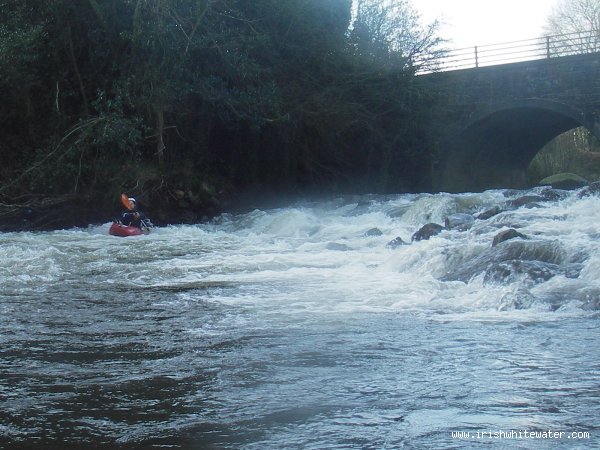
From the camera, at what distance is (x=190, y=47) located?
2016cm

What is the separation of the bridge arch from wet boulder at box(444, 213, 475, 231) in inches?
436

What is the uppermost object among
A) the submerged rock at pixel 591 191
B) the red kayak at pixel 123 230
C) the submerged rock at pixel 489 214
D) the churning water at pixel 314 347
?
the submerged rock at pixel 591 191

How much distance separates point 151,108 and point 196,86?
4.32 feet

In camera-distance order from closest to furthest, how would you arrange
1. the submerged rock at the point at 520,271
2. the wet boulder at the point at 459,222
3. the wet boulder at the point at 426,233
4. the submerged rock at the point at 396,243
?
1. the submerged rock at the point at 520,271
2. the submerged rock at the point at 396,243
3. the wet boulder at the point at 426,233
4. the wet boulder at the point at 459,222

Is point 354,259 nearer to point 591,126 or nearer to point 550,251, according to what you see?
point 550,251

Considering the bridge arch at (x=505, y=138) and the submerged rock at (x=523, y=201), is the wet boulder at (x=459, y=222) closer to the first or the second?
the submerged rock at (x=523, y=201)

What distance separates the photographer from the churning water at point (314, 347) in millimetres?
4203

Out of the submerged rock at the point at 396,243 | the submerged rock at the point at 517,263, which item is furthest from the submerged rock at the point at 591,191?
the submerged rock at the point at 517,263

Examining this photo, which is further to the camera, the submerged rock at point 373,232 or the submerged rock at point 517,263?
the submerged rock at point 373,232

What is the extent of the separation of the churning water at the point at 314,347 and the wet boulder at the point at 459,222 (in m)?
0.84

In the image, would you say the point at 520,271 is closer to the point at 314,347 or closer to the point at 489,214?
the point at 314,347

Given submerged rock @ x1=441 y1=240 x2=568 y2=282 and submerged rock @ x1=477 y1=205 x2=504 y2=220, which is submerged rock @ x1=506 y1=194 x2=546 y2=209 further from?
submerged rock @ x1=441 y1=240 x2=568 y2=282

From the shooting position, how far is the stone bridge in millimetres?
23844

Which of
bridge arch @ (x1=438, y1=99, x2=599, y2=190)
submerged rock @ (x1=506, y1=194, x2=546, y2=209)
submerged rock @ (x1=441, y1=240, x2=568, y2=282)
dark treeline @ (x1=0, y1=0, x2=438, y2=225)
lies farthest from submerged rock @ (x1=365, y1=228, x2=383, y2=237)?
bridge arch @ (x1=438, y1=99, x2=599, y2=190)
